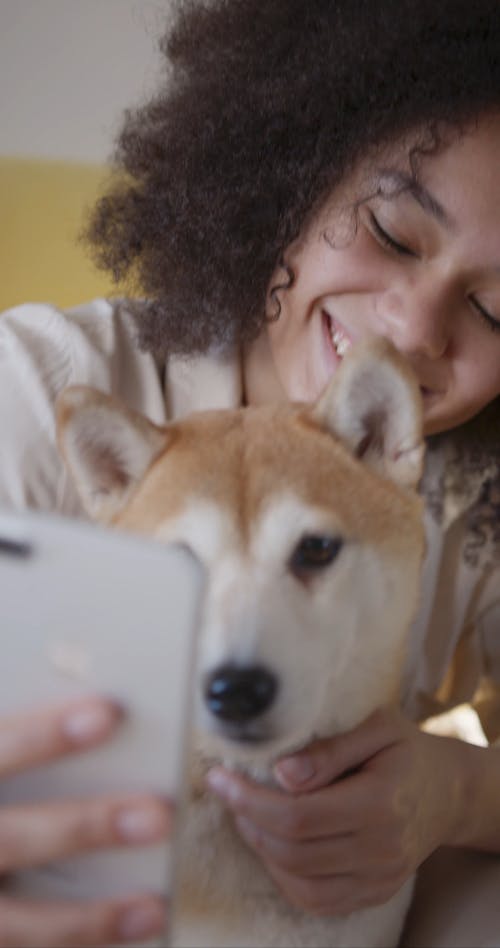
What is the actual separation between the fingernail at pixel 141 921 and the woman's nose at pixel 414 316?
1.56 feet

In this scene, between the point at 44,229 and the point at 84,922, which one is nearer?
the point at 84,922

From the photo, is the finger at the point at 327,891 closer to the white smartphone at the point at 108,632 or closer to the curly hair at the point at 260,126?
the white smartphone at the point at 108,632

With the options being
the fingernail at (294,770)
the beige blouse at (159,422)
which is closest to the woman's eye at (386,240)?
the beige blouse at (159,422)

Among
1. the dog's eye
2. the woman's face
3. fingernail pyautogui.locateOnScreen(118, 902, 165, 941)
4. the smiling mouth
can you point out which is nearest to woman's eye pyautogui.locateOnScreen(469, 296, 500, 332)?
the woman's face

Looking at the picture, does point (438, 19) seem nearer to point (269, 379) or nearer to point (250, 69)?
point (250, 69)

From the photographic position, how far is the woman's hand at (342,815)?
0.55m

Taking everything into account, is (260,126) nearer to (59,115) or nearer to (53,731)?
(59,115)

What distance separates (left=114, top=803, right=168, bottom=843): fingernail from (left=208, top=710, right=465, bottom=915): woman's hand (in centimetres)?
17

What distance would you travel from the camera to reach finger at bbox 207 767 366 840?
542 mm

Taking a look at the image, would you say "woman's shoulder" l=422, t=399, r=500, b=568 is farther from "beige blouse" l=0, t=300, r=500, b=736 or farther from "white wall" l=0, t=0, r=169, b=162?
"white wall" l=0, t=0, r=169, b=162

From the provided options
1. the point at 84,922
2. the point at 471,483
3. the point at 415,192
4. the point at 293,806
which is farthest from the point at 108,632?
the point at 471,483

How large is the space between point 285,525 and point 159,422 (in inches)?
10.1

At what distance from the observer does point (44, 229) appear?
2.96 ft

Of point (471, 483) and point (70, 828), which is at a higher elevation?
point (70, 828)
